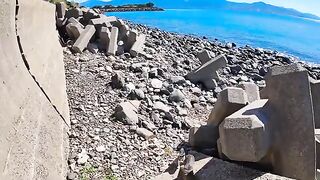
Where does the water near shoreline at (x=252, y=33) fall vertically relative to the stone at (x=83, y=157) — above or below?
below

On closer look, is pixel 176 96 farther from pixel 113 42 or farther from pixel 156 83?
→ pixel 113 42

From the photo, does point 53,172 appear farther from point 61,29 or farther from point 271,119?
point 61,29

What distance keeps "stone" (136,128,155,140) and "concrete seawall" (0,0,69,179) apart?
72 centimetres

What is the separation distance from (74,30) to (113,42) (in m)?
0.68

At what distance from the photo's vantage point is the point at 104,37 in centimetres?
599

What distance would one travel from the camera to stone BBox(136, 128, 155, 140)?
3.46 meters

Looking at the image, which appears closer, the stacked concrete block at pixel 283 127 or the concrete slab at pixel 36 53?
the stacked concrete block at pixel 283 127

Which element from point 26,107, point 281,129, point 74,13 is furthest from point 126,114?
point 74,13

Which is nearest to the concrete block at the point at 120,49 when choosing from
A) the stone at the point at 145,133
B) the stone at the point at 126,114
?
the stone at the point at 126,114

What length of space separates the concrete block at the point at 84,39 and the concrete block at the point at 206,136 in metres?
3.13

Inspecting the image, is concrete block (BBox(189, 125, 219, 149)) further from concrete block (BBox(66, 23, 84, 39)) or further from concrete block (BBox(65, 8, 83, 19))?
concrete block (BBox(65, 8, 83, 19))

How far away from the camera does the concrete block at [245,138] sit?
1.96m

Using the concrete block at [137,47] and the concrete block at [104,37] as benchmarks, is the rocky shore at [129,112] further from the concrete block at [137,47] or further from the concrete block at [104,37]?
the concrete block at [104,37]

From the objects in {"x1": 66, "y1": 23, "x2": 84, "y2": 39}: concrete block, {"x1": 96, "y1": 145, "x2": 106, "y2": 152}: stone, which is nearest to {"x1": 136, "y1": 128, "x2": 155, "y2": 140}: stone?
{"x1": 96, "y1": 145, "x2": 106, "y2": 152}: stone
